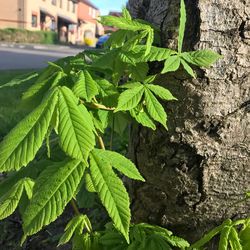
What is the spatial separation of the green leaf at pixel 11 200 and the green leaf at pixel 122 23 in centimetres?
58

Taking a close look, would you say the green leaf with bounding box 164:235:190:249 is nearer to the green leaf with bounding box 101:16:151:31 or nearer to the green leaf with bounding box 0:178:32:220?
the green leaf with bounding box 0:178:32:220

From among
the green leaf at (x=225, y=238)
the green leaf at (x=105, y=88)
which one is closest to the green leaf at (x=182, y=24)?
the green leaf at (x=105, y=88)

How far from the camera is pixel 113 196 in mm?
1137

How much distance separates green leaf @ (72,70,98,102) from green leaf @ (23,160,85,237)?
0.19m

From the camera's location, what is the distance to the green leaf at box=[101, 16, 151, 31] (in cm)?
137

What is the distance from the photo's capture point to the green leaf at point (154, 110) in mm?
1341

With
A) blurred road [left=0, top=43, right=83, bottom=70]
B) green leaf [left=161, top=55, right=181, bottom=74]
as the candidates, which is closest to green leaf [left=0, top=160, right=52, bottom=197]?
green leaf [left=161, top=55, right=181, bottom=74]

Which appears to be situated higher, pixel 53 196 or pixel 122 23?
pixel 122 23

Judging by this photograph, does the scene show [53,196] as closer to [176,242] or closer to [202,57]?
[176,242]

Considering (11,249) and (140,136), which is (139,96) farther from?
(11,249)

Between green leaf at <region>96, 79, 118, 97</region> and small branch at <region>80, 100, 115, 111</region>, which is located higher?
green leaf at <region>96, 79, 118, 97</region>

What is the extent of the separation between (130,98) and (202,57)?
0.27m

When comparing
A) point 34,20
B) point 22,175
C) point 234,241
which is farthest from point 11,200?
point 34,20

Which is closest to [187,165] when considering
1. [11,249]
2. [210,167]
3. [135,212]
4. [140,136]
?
[210,167]
